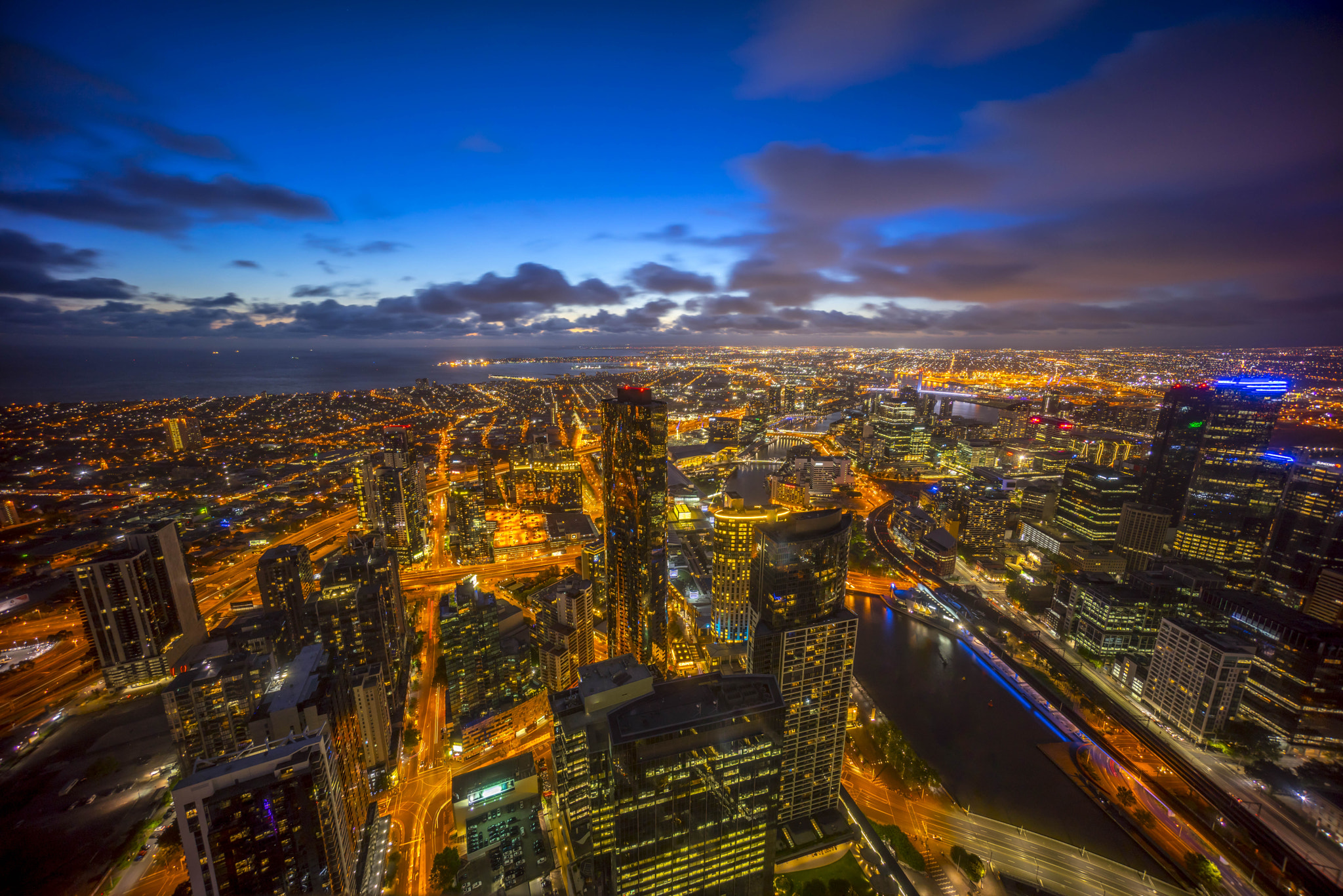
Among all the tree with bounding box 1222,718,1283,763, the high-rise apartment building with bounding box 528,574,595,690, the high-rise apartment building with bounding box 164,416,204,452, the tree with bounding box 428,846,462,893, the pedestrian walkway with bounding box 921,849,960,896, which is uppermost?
the high-rise apartment building with bounding box 164,416,204,452

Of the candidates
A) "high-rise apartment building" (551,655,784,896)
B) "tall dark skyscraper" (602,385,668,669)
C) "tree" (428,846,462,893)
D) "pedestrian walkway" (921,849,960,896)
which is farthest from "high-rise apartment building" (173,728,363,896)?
"pedestrian walkway" (921,849,960,896)

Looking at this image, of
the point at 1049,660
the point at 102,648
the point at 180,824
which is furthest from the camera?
the point at 1049,660

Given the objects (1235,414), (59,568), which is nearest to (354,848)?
(59,568)

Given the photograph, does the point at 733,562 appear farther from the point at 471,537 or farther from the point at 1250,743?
the point at 1250,743

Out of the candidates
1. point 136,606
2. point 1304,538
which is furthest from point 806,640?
point 1304,538

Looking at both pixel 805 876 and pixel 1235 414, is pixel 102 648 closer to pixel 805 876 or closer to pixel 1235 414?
pixel 805 876

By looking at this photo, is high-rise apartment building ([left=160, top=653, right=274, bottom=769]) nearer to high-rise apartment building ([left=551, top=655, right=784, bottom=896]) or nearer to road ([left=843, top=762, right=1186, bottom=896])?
high-rise apartment building ([left=551, top=655, right=784, bottom=896])

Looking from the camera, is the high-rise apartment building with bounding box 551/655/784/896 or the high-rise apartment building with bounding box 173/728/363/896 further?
the high-rise apartment building with bounding box 173/728/363/896
